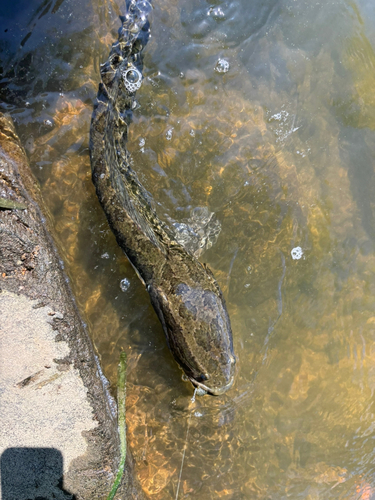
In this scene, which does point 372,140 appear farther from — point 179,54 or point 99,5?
point 99,5

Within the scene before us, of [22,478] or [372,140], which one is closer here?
[22,478]

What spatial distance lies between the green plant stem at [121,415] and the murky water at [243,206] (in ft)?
0.40

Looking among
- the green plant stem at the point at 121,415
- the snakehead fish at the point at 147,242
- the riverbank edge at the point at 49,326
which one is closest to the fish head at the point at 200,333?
the snakehead fish at the point at 147,242

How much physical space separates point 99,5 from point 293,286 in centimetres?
449

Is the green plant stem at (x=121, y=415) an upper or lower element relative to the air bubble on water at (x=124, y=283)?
lower

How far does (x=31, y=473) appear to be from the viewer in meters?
4.00

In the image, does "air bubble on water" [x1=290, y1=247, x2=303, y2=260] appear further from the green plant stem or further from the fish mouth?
the green plant stem

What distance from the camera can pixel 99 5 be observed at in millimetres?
4656

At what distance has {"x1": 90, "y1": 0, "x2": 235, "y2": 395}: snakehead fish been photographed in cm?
397

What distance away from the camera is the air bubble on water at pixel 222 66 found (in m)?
4.89

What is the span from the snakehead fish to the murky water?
22cm

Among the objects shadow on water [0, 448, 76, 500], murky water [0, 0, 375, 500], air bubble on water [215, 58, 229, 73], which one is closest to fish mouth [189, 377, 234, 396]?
murky water [0, 0, 375, 500]

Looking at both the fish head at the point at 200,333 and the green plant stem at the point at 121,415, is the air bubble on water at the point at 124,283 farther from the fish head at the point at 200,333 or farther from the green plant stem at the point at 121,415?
the green plant stem at the point at 121,415

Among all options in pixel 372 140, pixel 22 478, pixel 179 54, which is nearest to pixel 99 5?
pixel 179 54
